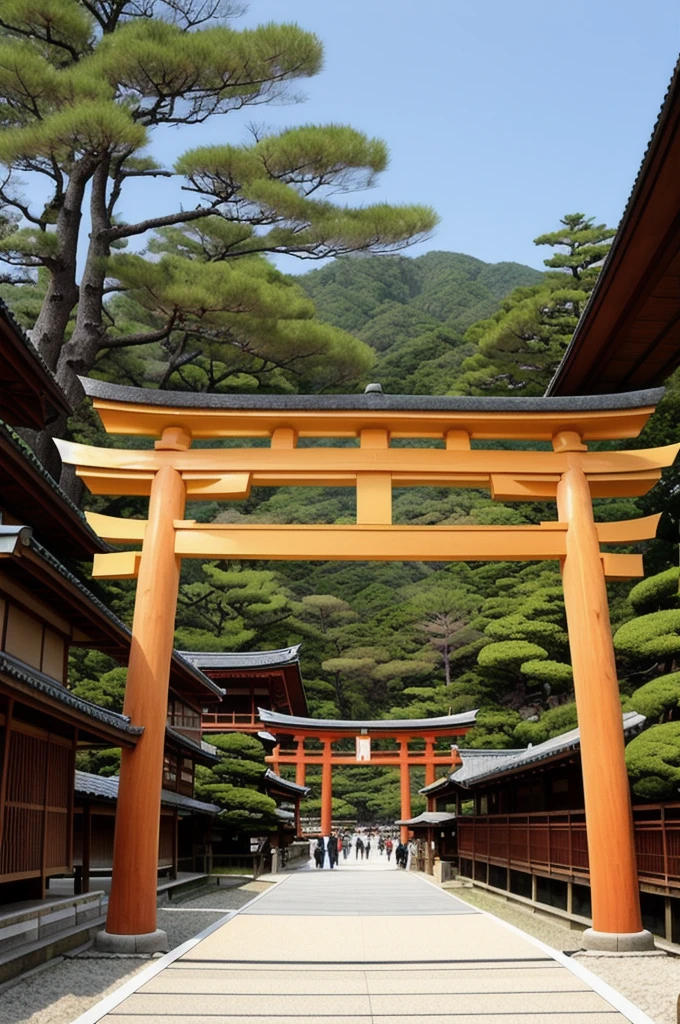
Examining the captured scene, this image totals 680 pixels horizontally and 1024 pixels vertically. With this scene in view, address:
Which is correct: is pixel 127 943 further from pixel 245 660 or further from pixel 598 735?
pixel 245 660

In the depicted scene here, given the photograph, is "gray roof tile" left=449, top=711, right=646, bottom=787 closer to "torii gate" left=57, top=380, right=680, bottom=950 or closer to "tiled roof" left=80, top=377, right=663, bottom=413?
"torii gate" left=57, top=380, right=680, bottom=950

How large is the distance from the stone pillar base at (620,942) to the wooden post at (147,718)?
4636mm

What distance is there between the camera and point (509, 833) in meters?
17.3

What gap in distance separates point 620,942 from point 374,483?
5.73 m

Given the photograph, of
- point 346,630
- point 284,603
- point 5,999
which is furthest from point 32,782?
point 346,630

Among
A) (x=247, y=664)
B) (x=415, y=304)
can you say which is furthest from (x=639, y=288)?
(x=415, y=304)

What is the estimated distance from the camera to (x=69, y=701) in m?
7.69

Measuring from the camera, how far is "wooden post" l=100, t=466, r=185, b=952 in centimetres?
923

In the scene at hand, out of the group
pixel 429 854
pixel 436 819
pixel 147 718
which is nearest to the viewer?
pixel 147 718

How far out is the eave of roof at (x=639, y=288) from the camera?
7168 millimetres

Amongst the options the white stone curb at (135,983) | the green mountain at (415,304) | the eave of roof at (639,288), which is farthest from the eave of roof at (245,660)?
the green mountain at (415,304)

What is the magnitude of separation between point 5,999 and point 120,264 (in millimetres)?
15753

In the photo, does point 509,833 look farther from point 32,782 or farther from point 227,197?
point 227,197

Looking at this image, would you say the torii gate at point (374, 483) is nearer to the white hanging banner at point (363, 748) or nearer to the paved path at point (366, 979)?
the paved path at point (366, 979)
